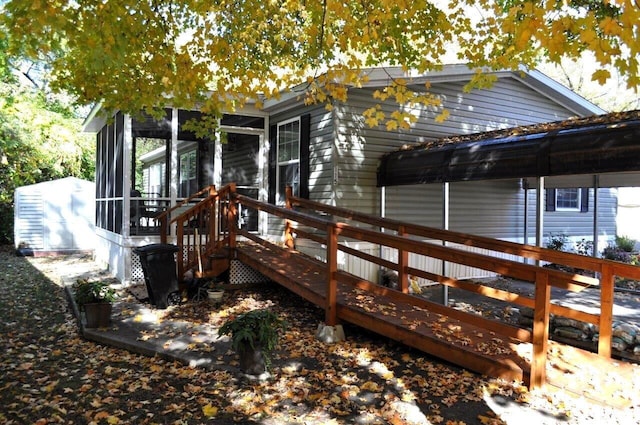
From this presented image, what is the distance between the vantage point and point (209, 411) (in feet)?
11.7

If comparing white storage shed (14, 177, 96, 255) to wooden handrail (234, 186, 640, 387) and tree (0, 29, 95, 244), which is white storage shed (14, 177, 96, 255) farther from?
wooden handrail (234, 186, 640, 387)

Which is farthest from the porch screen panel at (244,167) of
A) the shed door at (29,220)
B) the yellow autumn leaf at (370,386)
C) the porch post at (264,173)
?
the shed door at (29,220)

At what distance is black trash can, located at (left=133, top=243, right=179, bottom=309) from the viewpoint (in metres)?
6.79

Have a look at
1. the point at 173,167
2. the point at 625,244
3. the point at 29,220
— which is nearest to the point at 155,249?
the point at 173,167

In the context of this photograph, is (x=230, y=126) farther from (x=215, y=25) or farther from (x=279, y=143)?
(x=215, y=25)

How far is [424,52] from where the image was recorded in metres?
7.77

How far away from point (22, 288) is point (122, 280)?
2144mm

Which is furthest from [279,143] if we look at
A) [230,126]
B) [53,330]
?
[53,330]

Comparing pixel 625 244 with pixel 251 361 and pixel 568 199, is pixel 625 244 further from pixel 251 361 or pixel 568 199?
pixel 251 361

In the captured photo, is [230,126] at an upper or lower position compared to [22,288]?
upper

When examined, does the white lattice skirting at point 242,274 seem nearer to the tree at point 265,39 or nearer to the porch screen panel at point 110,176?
the tree at point 265,39

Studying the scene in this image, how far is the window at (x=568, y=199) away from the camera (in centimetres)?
1248

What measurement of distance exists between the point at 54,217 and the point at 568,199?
15.7 m

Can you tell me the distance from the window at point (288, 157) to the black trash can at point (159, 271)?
315 cm
